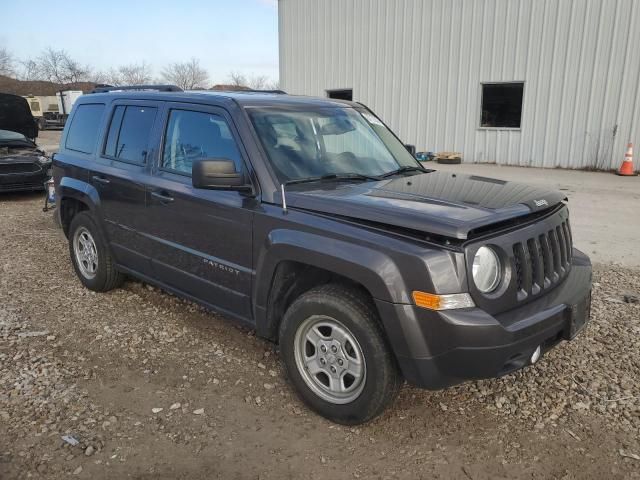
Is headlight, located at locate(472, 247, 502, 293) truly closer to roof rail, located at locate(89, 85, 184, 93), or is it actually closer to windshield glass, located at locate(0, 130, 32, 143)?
roof rail, located at locate(89, 85, 184, 93)

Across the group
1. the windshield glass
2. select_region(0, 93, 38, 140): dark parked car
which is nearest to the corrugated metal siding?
select_region(0, 93, 38, 140): dark parked car

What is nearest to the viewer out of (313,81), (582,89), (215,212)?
(215,212)

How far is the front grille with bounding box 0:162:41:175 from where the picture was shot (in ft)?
33.6

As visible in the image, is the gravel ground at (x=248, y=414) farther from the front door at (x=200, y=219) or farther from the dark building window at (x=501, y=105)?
the dark building window at (x=501, y=105)

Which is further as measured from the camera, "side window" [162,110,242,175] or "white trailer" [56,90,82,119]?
"white trailer" [56,90,82,119]

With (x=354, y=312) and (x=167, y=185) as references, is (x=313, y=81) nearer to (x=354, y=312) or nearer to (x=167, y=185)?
(x=167, y=185)

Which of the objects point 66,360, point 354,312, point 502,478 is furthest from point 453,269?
point 66,360

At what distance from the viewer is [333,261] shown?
2.83 metres

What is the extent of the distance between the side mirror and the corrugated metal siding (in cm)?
1258

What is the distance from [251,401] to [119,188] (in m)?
2.23

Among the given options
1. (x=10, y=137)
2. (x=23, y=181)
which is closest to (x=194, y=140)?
(x=23, y=181)

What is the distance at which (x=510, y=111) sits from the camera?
14.6 m

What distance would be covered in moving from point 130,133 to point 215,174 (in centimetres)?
172

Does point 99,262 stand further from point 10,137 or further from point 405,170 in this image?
point 10,137
